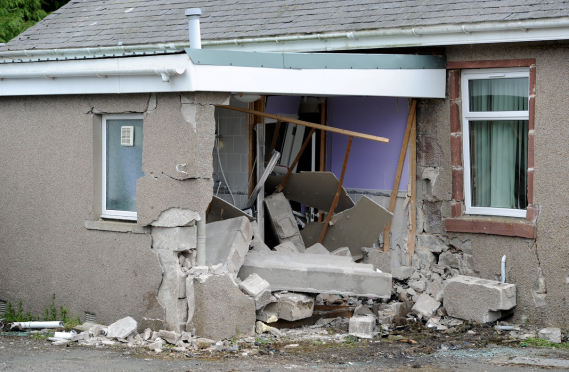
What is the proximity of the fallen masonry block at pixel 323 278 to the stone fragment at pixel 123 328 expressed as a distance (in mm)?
1301

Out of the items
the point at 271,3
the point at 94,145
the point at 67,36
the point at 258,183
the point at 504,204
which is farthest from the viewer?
the point at 67,36

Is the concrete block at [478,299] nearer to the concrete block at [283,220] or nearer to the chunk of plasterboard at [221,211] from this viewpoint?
the concrete block at [283,220]

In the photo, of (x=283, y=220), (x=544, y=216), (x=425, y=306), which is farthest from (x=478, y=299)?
(x=283, y=220)

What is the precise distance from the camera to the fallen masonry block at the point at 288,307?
7.66 m

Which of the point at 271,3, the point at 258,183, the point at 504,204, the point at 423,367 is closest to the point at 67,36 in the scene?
the point at 271,3

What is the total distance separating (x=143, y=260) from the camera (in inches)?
295

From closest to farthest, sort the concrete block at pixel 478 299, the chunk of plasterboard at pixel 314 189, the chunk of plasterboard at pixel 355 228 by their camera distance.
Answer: the concrete block at pixel 478 299
the chunk of plasterboard at pixel 355 228
the chunk of plasterboard at pixel 314 189

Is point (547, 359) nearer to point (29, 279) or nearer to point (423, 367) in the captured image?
point (423, 367)

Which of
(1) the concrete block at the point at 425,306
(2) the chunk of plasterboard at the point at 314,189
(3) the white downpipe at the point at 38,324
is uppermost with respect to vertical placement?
(2) the chunk of plasterboard at the point at 314,189

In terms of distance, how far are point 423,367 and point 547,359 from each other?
1238 millimetres

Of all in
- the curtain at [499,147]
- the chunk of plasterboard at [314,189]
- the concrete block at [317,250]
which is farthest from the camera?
the chunk of plasterboard at [314,189]

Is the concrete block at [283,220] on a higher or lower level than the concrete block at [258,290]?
higher

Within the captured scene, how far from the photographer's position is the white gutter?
745 cm

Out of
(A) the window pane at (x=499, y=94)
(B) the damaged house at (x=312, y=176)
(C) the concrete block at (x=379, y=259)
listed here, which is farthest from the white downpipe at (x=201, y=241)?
(A) the window pane at (x=499, y=94)
